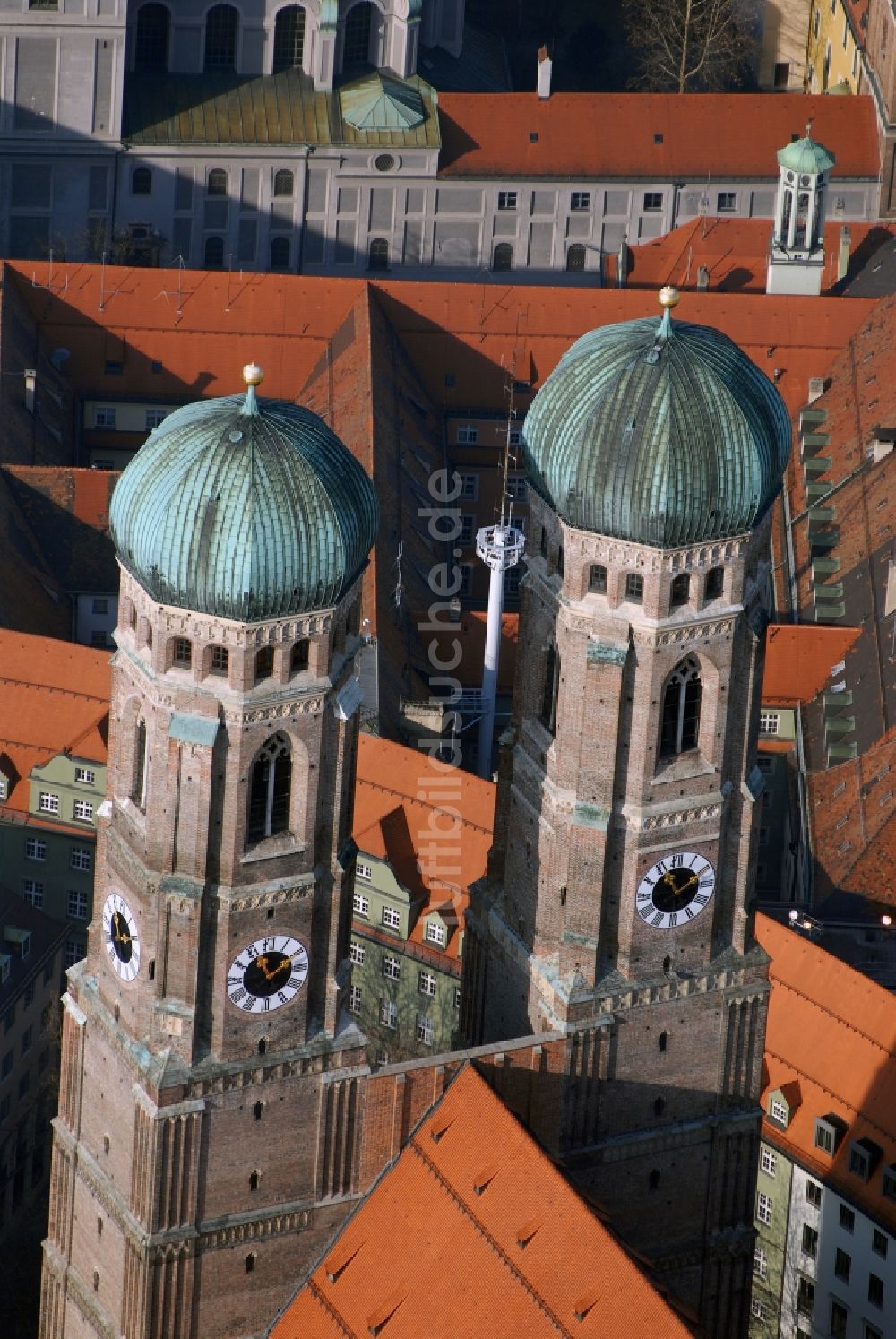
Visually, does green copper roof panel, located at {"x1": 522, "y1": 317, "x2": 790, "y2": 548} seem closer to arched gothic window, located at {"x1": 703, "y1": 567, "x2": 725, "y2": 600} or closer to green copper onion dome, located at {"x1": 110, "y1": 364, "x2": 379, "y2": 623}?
arched gothic window, located at {"x1": 703, "y1": 567, "x2": 725, "y2": 600}

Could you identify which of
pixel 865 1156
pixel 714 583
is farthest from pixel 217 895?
pixel 865 1156

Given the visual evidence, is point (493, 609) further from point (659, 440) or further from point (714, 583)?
point (659, 440)

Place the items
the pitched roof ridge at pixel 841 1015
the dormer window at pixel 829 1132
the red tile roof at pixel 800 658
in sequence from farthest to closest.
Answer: the red tile roof at pixel 800 658, the dormer window at pixel 829 1132, the pitched roof ridge at pixel 841 1015

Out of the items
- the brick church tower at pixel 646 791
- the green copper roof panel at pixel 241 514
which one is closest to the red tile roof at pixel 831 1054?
the brick church tower at pixel 646 791

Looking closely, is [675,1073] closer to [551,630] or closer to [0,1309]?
[551,630]

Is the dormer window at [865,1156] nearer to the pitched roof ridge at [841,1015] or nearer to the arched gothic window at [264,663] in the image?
the pitched roof ridge at [841,1015]

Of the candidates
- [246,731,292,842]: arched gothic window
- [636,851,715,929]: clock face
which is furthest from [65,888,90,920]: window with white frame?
[246,731,292,842]: arched gothic window
